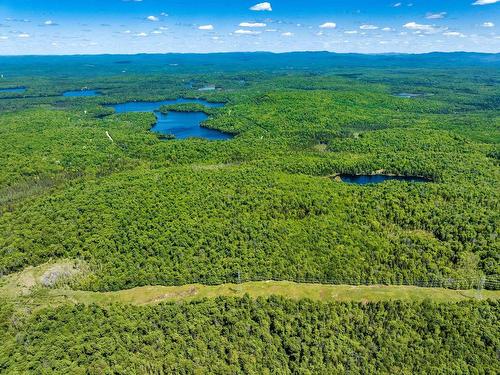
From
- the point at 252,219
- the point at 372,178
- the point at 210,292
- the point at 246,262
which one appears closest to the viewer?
the point at 210,292

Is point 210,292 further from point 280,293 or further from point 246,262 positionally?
point 280,293

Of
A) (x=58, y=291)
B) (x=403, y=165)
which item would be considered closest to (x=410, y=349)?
(x=58, y=291)

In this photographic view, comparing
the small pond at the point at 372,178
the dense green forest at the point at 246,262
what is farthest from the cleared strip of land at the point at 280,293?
the small pond at the point at 372,178

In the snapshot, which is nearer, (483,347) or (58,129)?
(483,347)

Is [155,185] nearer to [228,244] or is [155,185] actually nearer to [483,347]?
[228,244]

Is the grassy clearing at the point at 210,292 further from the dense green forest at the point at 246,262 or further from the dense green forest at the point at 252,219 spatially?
the dense green forest at the point at 252,219

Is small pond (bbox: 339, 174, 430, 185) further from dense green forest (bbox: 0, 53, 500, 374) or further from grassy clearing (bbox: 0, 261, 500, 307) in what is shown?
grassy clearing (bbox: 0, 261, 500, 307)

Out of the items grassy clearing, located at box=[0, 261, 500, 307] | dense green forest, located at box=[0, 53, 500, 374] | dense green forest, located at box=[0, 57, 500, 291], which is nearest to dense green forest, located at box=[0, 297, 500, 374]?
dense green forest, located at box=[0, 53, 500, 374]

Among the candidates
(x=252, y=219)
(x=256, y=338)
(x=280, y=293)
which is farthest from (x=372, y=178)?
(x=256, y=338)
